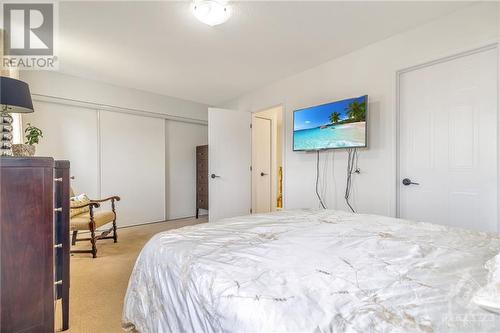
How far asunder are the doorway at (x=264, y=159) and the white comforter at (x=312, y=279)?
291 centimetres

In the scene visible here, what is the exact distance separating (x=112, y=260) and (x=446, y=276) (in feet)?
9.65

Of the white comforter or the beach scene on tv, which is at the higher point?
the beach scene on tv

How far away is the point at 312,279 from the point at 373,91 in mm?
2382

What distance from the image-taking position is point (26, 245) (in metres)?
1.17

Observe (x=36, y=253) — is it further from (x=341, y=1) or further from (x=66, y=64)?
(x=66, y=64)

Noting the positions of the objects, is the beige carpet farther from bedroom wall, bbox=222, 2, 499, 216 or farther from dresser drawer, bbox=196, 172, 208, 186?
bedroom wall, bbox=222, 2, 499, 216

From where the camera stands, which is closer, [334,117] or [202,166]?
[334,117]

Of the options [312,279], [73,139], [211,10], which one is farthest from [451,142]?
[73,139]

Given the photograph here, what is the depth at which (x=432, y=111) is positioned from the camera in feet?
7.35

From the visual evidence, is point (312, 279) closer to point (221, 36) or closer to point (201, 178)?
point (221, 36)

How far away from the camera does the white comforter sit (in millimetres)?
642

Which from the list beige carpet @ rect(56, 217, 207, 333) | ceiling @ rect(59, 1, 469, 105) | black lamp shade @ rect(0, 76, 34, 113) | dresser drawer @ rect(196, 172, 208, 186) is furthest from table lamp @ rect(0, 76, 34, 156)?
dresser drawer @ rect(196, 172, 208, 186)

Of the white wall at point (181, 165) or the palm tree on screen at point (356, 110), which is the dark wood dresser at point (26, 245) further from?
the white wall at point (181, 165)

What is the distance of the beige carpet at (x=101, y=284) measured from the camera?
65.9 inches
